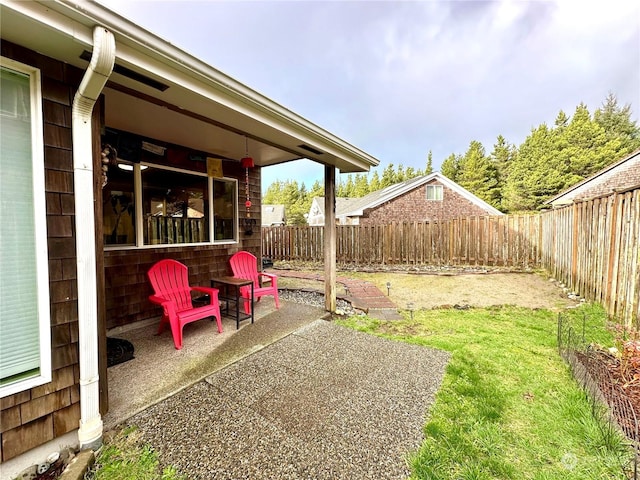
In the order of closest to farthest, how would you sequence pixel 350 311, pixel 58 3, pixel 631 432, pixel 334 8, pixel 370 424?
pixel 58 3, pixel 631 432, pixel 370 424, pixel 350 311, pixel 334 8

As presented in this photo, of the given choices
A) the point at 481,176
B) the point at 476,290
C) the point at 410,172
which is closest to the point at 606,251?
the point at 476,290

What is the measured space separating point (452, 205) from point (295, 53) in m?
11.9

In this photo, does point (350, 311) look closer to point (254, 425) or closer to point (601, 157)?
point (254, 425)

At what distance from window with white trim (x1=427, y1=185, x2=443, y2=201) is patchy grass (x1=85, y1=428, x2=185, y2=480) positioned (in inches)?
645

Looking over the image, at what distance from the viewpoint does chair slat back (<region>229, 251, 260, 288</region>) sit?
14.7 ft

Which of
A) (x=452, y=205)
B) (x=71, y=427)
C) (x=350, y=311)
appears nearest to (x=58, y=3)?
(x=71, y=427)

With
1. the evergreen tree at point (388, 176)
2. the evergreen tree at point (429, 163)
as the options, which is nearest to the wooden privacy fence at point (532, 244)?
the evergreen tree at point (388, 176)

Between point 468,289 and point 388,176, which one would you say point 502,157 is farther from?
point 468,289

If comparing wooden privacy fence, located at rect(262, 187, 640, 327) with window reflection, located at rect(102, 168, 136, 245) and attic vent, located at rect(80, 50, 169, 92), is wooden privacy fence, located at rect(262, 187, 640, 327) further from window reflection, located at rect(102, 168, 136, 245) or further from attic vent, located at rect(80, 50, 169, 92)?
window reflection, located at rect(102, 168, 136, 245)

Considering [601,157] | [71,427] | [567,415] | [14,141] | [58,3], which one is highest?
[601,157]

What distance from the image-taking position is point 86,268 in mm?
1609

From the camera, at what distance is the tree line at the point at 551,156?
2078 cm

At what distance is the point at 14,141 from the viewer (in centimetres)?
143

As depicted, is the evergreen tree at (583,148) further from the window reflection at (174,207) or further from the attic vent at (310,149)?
the window reflection at (174,207)
